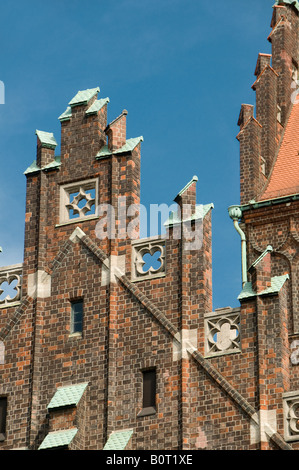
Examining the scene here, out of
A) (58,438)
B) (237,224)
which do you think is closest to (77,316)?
(58,438)

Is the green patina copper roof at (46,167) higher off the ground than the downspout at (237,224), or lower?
lower

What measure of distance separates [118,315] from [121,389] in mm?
1882

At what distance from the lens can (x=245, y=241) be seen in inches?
2031

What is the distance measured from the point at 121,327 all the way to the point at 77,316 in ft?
4.38

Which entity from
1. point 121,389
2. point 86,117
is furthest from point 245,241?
point 121,389

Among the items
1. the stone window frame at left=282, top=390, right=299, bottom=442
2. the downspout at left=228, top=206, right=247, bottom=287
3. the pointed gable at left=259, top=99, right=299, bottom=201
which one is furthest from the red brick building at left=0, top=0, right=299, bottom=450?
the pointed gable at left=259, top=99, right=299, bottom=201

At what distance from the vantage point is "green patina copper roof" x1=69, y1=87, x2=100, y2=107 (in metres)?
43.6

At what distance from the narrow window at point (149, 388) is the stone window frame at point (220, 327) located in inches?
53.3

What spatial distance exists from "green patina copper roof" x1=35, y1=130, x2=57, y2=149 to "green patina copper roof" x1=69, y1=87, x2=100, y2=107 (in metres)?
0.93

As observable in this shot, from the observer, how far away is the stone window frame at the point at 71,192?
139ft

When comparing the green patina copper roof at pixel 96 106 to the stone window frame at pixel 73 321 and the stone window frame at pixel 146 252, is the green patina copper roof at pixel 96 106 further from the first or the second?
the stone window frame at pixel 73 321

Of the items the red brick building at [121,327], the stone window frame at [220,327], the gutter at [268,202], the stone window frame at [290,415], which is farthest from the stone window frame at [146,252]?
the gutter at [268,202]

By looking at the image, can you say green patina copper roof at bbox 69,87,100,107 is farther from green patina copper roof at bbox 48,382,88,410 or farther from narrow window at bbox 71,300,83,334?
green patina copper roof at bbox 48,382,88,410
